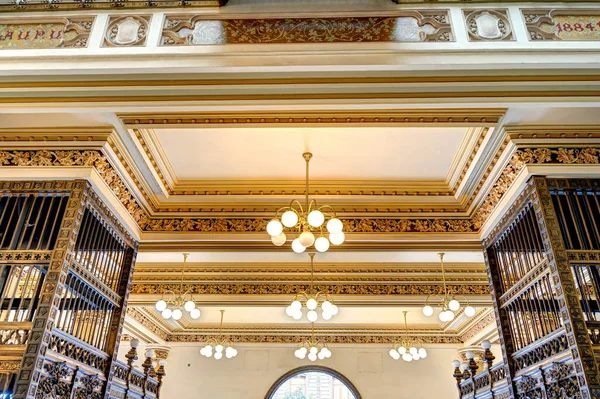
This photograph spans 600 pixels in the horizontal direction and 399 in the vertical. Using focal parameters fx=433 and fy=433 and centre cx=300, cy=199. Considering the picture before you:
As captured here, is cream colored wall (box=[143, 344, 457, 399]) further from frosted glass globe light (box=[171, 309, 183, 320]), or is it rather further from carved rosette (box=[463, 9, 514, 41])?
carved rosette (box=[463, 9, 514, 41])

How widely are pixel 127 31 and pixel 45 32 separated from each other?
0.68 meters

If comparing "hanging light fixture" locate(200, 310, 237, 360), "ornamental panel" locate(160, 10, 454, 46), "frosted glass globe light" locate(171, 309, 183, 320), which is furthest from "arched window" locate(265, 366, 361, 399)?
"ornamental panel" locate(160, 10, 454, 46)

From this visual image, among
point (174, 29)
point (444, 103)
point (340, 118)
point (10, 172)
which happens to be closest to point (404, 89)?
point (444, 103)

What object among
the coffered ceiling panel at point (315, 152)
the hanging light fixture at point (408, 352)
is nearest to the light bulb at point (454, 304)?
the coffered ceiling panel at point (315, 152)

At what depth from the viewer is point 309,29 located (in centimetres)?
336

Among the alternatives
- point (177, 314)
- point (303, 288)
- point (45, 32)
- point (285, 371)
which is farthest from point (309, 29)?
point (285, 371)

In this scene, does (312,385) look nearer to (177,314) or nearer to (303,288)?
(303,288)

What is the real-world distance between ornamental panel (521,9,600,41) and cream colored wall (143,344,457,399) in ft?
31.1

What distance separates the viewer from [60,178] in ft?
14.2

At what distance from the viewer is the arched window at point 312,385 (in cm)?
1108

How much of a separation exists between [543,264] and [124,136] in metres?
4.23

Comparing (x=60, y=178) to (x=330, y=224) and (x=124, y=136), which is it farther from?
(x=330, y=224)

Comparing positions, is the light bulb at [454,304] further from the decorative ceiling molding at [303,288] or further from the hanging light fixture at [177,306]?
the hanging light fixture at [177,306]

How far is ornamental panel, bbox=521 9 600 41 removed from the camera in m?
3.27
